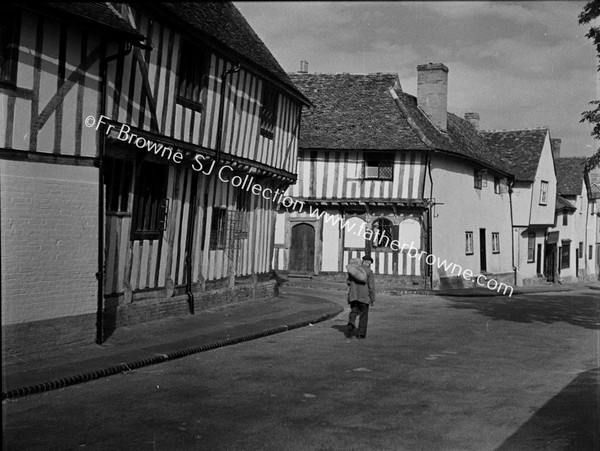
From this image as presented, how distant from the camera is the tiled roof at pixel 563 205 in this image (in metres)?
38.1

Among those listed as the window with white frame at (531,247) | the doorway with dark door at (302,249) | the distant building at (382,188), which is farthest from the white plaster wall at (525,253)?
the doorway with dark door at (302,249)

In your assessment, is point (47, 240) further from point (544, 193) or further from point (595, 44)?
point (544, 193)

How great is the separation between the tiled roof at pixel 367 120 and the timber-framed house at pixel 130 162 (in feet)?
24.2

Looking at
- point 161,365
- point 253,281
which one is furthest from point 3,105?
point 253,281

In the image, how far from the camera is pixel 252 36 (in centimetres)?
1761

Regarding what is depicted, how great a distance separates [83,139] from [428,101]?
2026 cm

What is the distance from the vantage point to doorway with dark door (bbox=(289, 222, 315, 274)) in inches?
1022

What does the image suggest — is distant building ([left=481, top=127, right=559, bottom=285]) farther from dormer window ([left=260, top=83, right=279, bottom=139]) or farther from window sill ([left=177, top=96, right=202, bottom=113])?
window sill ([left=177, top=96, right=202, bottom=113])

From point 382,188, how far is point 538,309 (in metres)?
8.03

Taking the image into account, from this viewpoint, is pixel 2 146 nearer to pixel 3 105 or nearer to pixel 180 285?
pixel 3 105

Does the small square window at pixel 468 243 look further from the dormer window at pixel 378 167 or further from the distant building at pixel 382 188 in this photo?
the dormer window at pixel 378 167

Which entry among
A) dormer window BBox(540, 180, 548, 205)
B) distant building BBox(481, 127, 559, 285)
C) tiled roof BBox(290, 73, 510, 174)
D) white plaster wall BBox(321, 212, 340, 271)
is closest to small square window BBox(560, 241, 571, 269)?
distant building BBox(481, 127, 559, 285)

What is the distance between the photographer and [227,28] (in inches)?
616

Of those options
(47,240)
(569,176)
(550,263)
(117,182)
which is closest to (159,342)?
(47,240)
